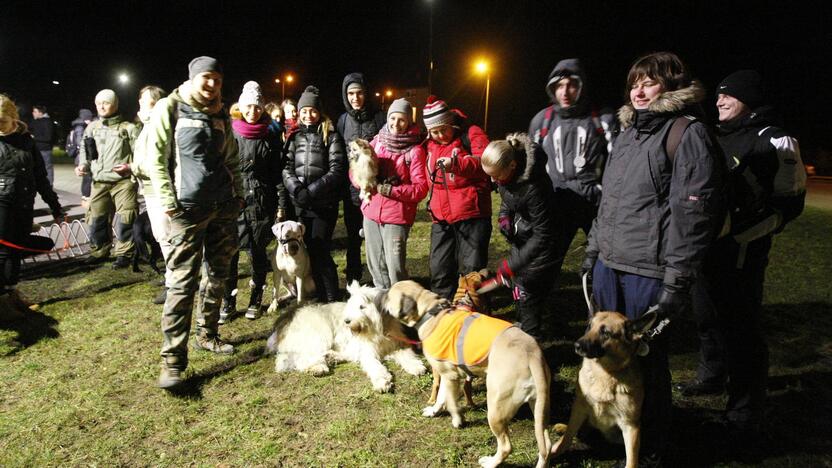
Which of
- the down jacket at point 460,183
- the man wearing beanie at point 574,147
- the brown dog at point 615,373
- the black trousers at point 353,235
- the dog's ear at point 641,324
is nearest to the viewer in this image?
the dog's ear at point 641,324

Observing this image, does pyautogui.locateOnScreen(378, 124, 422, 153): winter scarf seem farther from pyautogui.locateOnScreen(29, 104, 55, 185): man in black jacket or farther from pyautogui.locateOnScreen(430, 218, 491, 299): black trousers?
pyautogui.locateOnScreen(29, 104, 55, 185): man in black jacket

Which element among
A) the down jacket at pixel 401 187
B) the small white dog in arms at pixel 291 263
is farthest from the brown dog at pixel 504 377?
the small white dog in arms at pixel 291 263

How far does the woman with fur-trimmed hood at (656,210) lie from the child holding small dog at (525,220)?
0.70 meters

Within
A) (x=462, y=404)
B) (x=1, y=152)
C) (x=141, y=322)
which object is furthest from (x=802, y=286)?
(x=1, y=152)

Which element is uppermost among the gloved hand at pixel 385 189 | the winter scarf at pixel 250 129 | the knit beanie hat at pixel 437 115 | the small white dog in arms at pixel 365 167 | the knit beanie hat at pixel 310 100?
the knit beanie hat at pixel 310 100

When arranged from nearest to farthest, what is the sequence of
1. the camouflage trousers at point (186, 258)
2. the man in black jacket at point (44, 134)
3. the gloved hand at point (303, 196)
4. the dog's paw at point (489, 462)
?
the dog's paw at point (489, 462), the camouflage trousers at point (186, 258), the gloved hand at point (303, 196), the man in black jacket at point (44, 134)

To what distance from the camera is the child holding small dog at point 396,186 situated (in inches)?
169

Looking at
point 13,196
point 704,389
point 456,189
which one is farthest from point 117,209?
point 704,389

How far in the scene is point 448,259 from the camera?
4395mm

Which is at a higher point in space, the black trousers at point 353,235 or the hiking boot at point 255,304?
the black trousers at point 353,235

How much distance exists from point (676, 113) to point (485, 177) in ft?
6.90

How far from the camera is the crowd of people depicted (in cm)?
234

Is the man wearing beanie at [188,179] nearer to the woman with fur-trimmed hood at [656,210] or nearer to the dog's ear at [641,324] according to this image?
the woman with fur-trimmed hood at [656,210]

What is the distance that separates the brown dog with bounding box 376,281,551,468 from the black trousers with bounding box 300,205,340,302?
222 centimetres
